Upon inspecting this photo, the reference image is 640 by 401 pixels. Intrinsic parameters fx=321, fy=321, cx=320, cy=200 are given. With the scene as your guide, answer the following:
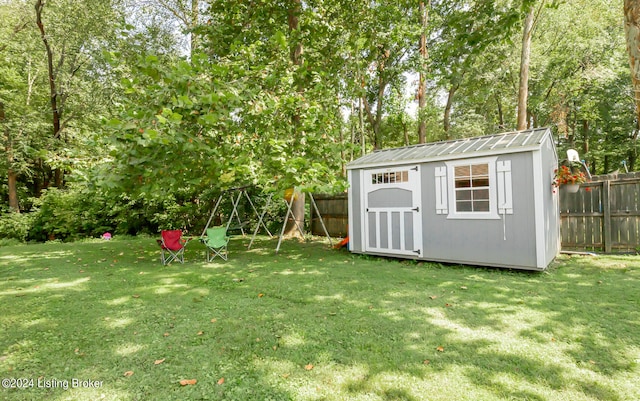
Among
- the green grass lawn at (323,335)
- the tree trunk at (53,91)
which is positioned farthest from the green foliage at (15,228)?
the green grass lawn at (323,335)

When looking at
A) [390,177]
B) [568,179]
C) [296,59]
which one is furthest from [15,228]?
[568,179]

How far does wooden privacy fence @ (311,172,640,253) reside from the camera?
6457 millimetres

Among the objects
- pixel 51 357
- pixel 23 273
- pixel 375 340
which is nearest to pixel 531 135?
pixel 375 340

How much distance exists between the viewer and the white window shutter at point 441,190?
231 inches

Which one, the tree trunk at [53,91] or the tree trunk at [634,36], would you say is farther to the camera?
the tree trunk at [53,91]

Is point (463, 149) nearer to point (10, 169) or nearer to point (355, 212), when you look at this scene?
point (355, 212)

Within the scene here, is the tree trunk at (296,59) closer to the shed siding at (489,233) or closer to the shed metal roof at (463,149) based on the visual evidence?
the shed metal roof at (463,149)

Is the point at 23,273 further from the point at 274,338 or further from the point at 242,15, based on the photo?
Answer: the point at 242,15

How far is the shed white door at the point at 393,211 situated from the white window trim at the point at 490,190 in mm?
580

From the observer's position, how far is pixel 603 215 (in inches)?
264

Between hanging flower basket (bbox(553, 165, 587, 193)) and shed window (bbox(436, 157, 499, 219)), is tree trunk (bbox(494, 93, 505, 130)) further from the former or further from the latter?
shed window (bbox(436, 157, 499, 219))

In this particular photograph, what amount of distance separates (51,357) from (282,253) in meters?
4.95

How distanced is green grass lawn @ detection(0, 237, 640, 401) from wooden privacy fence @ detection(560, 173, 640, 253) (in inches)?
71.6

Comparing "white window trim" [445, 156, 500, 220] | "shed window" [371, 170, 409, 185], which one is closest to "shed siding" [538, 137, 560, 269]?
"white window trim" [445, 156, 500, 220]
